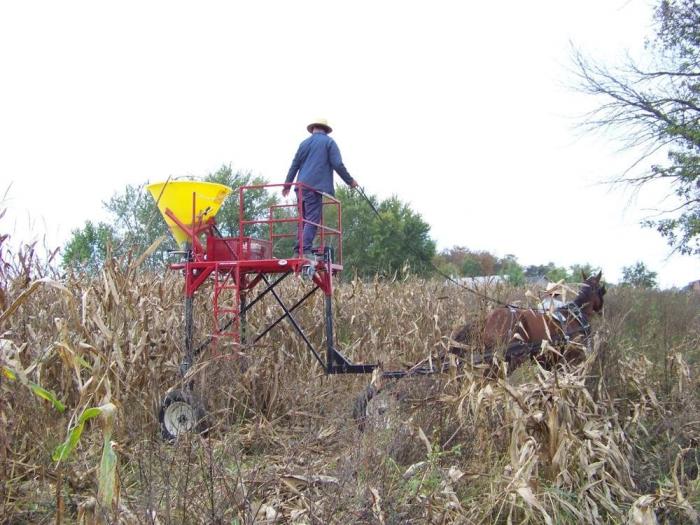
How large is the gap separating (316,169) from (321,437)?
3.27 metres

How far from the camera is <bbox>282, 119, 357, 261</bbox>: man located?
7.01 metres

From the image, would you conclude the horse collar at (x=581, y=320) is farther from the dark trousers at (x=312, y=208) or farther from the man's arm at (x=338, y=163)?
the dark trousers at (x=312, y=208)

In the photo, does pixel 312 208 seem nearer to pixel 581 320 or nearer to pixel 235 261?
pixel 235 261

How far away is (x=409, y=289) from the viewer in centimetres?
1152

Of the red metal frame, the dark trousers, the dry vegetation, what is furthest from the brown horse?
the dark trousers

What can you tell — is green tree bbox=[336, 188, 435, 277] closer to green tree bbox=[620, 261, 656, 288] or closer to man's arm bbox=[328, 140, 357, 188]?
green tree bbox=[620, 261, 656, 288]

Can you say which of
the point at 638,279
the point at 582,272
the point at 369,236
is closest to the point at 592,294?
the point at 582,272

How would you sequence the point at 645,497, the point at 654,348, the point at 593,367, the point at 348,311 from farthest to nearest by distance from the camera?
the point at 348,311 < the point at 654,348 < the point at 593,367 < the point at 645,497

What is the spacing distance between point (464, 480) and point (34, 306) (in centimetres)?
473

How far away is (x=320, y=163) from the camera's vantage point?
7.18 metres

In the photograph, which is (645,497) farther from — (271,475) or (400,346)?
(400,346)

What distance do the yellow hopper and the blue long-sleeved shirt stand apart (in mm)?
950

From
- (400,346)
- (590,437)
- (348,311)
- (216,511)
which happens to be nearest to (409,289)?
(348,311)

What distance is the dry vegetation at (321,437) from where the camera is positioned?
3.53m
